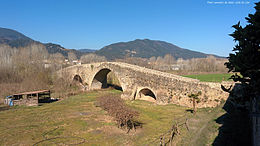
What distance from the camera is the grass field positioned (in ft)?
32.3

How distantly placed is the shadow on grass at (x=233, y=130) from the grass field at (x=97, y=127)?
373mm

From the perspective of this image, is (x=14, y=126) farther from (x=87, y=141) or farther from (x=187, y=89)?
(x=187, y=89)

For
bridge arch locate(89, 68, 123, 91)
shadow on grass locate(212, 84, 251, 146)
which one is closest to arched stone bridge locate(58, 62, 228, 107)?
bridge arch locate(89, 68, 123, 91)

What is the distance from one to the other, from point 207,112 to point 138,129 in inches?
233

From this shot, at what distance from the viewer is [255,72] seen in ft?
12.8

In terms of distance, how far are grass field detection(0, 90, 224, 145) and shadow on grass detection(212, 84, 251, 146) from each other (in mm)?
373

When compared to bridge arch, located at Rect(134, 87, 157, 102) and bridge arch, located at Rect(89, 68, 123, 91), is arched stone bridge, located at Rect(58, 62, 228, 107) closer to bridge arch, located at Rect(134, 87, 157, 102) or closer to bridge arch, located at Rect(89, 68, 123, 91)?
bridge arch, located at Rect(134, 87, 157, 102)

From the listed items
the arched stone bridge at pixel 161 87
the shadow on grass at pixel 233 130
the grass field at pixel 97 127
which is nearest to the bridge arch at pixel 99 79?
the arched stone bridge at pixel 161 87

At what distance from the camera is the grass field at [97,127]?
9844 millimetres

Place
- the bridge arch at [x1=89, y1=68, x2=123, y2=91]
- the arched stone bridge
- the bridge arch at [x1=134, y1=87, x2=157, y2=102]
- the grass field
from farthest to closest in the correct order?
the bridge arch at [x1=89, y1=68, x2=123, y2=91], the bridge arch at [x1=134, y1=87, x2=157, y2=102], the arched stone bridge, the grass field

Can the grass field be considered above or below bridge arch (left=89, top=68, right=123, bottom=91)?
below

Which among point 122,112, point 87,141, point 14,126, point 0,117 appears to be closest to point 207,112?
point 122,112

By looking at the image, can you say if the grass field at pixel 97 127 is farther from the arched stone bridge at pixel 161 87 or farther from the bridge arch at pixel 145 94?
the bridge arch at pixel 145 94

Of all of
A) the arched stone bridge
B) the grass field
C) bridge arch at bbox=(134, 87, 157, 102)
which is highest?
the arched stone bridge
